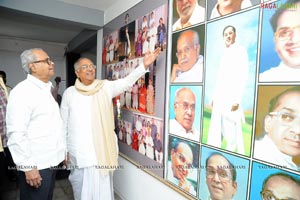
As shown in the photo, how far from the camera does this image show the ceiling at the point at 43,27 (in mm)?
2461

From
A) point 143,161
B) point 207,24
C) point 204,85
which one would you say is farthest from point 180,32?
point 143,161

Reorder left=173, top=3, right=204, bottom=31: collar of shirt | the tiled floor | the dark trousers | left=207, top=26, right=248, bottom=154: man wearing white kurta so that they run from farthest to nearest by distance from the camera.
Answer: the tiled floor
the dark trousers
left=173, top=3, right=204, bottom=31: collar of shirt
left=207, top=26, right=248, bottom=154: man wearing white kurta

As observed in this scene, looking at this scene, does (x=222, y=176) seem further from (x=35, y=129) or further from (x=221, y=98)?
(x=35, y=129)

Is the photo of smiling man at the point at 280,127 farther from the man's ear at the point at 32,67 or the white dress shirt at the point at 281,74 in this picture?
the man's ear at the point at 32,67

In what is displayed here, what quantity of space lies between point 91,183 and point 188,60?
1289 mm

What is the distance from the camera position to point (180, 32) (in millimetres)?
1382

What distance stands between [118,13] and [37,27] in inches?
84.3

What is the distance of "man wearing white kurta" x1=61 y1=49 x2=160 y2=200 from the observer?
1742 millimetres

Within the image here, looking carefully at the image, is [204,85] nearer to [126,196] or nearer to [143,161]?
[143,161]

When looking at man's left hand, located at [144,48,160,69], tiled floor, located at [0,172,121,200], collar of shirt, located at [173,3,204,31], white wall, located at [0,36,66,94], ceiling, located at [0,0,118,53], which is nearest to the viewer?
collar of shirt, located at [173,3,204,31]

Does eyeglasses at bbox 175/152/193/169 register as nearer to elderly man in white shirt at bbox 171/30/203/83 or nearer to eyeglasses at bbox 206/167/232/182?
eyeglasses at bbox 206/167/232/182

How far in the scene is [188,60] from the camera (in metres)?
1.32

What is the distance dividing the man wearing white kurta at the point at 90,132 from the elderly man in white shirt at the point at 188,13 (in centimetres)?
61

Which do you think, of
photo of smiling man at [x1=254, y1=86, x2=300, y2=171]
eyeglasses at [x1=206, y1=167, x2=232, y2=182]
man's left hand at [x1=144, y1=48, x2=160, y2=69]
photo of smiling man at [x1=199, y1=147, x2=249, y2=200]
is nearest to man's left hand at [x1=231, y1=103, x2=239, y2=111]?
photo of smiling man at [x1=254, y1=86, x2=300, y2=171]
